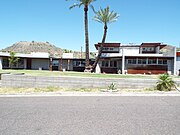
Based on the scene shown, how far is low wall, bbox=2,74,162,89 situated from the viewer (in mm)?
12758

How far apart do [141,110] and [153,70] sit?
23.3 m

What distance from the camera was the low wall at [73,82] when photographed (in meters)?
12.8

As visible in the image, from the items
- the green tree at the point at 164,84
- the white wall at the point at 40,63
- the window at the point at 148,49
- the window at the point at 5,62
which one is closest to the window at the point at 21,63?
the white wall at the point at 40,63

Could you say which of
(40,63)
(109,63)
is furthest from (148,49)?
(40,63)

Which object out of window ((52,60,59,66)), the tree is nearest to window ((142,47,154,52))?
window ((52,60,59,66))

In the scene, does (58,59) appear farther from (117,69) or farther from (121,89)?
(121,89)

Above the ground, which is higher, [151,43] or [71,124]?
[151,43]

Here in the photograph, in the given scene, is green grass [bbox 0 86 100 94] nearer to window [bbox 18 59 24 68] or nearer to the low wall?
the low wall

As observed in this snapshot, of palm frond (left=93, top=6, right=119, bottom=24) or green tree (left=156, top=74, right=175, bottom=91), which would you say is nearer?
green tree (left=156, top=74, right=175, bottom=91)

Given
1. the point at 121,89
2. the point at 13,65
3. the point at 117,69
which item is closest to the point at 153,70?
the point at 117,69

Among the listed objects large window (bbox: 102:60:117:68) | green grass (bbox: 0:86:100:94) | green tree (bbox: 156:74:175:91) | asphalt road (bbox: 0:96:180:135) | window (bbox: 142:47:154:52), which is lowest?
asphalt road (bbox: 0:96:180:135)

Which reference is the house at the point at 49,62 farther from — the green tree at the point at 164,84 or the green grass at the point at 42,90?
the green tree at the point at 164,84

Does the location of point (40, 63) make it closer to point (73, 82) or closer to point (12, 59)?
point (12, 59)

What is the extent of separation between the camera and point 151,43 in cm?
3766
